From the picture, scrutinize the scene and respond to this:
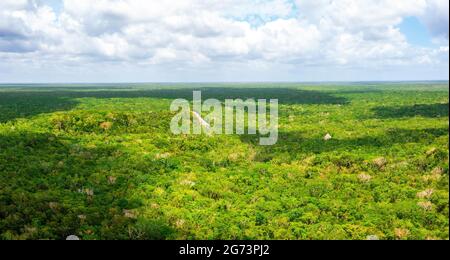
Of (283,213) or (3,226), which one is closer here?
(3,226)

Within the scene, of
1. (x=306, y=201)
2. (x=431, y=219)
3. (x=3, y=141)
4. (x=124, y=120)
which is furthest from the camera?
(x=124, y=120)

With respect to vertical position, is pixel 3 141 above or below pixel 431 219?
above

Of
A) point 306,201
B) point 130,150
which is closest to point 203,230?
point 306,201

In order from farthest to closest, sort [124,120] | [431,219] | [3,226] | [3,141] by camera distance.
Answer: [124,120]
[3,141]
[431,219]
[3,226]
